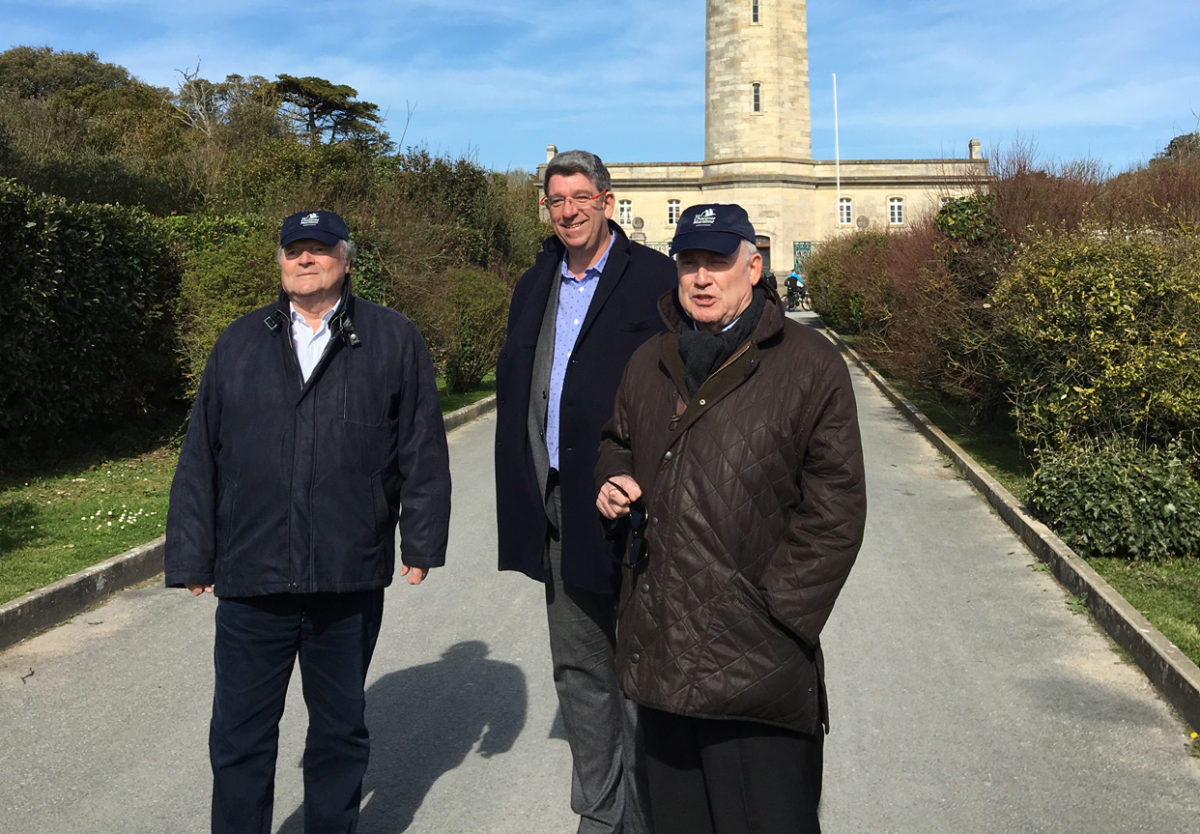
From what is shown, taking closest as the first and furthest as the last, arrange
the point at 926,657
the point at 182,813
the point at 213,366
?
the point at 213,366 < the point at 182,813 < the point at 926,657

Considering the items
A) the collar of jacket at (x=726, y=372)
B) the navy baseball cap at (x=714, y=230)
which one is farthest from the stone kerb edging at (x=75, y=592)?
the navy baseball cap at (x=714, y=230)

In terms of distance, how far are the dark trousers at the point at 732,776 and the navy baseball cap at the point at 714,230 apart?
1.34 meters

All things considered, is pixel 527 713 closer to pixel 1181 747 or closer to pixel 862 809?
pixel 862 809

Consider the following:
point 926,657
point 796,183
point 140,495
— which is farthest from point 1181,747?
point 796,183

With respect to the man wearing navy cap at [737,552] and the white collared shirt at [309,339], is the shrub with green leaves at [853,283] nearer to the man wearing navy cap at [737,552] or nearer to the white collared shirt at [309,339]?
the white collared shirt at [309,339]

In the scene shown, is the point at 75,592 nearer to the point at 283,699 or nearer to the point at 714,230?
the point at 283,699

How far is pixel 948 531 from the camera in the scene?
410 inches

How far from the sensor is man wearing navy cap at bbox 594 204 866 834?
126 inches

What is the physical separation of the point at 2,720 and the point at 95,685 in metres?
0.59

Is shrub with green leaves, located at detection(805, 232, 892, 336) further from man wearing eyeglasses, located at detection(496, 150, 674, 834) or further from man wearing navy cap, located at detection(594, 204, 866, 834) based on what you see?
man wearing navy cap, located at detection(594, 204, 866, 834)

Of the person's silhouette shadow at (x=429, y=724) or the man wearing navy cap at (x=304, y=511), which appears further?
the person's silhouette shadow at (x=429, y=724)

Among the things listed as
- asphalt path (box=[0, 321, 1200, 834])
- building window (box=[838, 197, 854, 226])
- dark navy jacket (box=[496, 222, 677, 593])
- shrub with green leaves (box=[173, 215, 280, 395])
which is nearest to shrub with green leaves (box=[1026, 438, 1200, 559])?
asphalt path (box=[0, 321, 1200, 834])

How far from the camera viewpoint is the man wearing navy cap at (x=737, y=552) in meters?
3.20

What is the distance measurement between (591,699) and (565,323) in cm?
135
